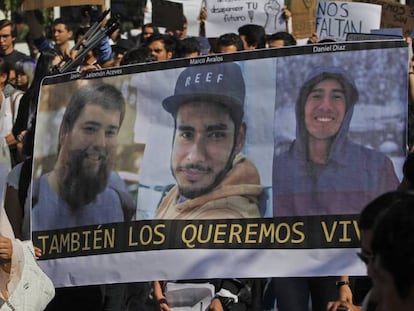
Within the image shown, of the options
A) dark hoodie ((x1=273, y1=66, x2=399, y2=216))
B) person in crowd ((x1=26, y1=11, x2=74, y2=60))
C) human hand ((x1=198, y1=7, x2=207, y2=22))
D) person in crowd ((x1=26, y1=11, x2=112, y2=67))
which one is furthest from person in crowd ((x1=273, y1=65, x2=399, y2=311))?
human hand ((x1=198, y1=7, x2=207, y2=22))

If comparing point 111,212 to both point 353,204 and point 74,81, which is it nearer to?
point 74,81

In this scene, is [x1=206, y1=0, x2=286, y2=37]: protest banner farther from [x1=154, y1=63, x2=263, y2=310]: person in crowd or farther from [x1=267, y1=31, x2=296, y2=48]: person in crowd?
[x1=154, y1=63, x2=263, y2=310]: person in crowd

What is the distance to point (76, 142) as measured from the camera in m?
6.95

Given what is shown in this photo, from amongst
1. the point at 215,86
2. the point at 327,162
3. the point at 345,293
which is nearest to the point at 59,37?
the point at 215,86

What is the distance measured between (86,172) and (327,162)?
4.78 ft

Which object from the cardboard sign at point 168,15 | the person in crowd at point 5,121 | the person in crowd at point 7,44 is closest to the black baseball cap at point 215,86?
the person in crowd at point 5,121

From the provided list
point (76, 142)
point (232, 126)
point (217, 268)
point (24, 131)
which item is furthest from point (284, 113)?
point (24, 131)

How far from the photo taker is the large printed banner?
6.09 m

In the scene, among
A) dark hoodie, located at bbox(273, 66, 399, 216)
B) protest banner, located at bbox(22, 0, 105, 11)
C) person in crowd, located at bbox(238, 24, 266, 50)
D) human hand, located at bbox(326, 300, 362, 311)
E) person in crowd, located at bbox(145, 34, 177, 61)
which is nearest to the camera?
human hand, located at bbox(326, 300, 362, 311)

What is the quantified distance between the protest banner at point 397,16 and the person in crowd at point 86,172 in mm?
3626

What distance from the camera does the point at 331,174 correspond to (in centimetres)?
614

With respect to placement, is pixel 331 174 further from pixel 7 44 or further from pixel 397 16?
pixel 7 44

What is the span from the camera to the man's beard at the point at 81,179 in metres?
6.82

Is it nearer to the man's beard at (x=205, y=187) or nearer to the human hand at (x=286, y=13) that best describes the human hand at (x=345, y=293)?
the man's beard at (x=205, y=187)
